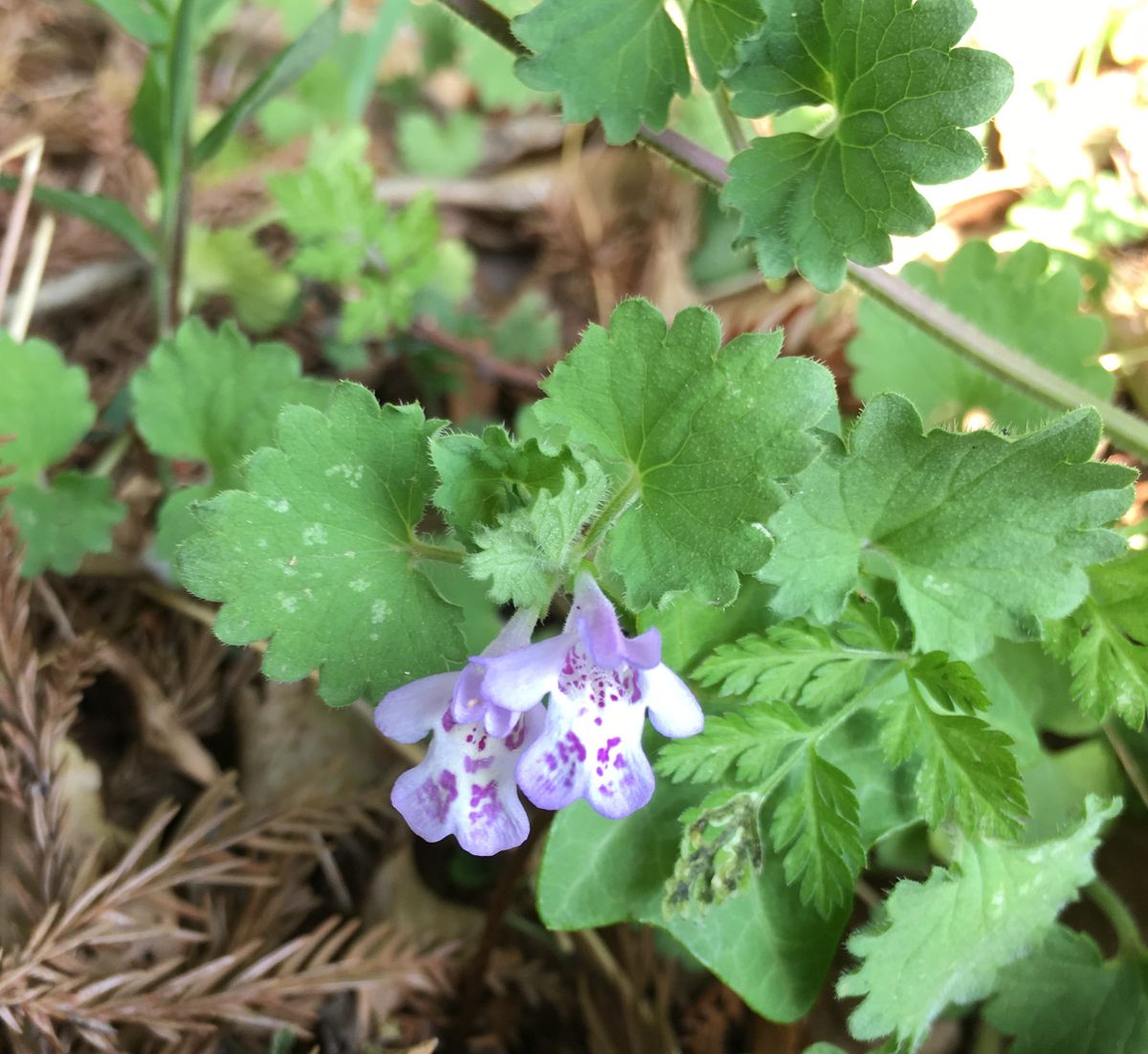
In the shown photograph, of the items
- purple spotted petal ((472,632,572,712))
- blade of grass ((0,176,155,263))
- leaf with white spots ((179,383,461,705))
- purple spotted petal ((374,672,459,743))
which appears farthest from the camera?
blade of grass ((0,176,155,263))

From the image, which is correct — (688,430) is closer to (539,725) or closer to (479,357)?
(539,725)

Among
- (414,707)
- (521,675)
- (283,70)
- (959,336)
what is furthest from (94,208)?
(959,336)

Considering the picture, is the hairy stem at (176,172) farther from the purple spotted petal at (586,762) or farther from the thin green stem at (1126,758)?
the thin green stem at (1126,758)

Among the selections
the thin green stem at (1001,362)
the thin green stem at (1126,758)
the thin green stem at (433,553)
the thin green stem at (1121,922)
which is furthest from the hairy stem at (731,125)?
the thin green stem at (1121,922)

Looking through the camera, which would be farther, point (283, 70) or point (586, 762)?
point (283, 70)

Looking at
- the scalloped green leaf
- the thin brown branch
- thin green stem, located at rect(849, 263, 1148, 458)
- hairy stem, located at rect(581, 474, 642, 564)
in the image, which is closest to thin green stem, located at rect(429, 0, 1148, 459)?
thin green stem, located at rect(849, 263, 1148, 458)

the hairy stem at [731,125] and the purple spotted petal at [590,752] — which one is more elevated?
the hairy stem at [731,125]

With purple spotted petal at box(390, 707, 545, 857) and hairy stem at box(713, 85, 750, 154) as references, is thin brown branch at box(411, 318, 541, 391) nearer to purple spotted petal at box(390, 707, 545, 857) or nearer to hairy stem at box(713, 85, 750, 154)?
hairy stem at box(713, 85, 750, 154)
